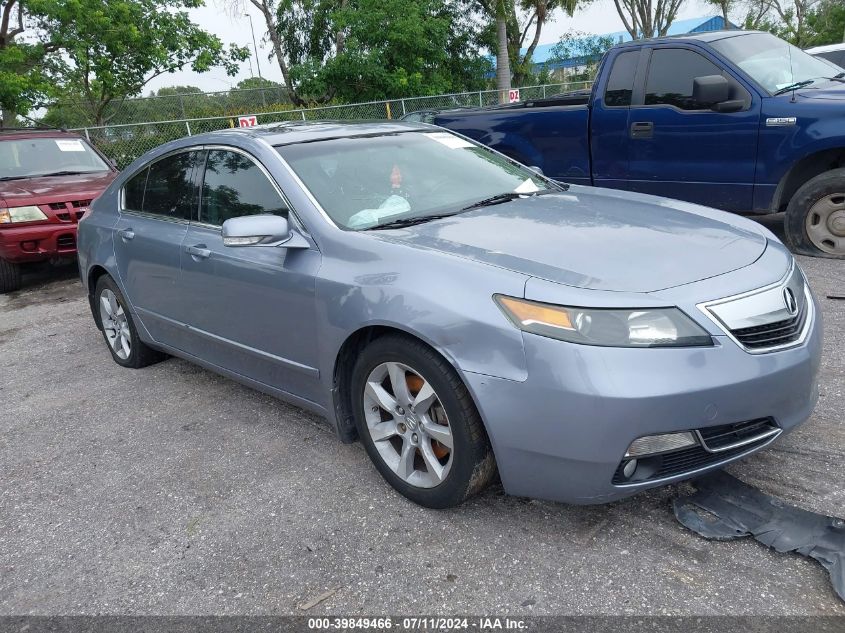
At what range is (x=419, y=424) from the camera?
2844mm

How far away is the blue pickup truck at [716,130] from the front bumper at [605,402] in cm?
392

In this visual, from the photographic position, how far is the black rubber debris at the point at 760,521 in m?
2.45

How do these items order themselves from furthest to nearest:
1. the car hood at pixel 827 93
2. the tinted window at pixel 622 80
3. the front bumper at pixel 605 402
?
1. the tinted window at pixel 622 80
2. the car hood at pixel 827 93
3. the front bumper at pixel 605 402

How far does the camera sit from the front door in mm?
3252

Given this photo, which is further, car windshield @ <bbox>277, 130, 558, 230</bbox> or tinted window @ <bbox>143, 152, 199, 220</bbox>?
tinted window @ <bbox>143, 152, 199, 220</bbox>

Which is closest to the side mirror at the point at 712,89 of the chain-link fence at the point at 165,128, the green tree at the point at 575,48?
the chain-link fence at the point at 165,128

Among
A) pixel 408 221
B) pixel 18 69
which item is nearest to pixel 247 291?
pixel 408 221

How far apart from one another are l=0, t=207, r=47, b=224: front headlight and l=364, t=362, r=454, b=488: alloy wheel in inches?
246

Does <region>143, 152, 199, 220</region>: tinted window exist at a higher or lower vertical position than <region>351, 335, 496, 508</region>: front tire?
higher

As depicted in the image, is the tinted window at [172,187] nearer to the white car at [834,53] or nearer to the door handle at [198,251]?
the door handle at [198,251]

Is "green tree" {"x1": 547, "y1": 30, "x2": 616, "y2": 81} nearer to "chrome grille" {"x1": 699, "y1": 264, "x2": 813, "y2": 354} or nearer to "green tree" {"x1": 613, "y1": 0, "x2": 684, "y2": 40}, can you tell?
"green tree" {"x1": 613, "y1": 0, "x2": 684, "y2": 40}

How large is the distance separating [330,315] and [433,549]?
1.03 meters

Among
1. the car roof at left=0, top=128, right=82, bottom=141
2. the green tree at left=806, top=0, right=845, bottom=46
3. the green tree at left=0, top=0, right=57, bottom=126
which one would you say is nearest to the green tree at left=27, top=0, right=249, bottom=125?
the green tree at left=0, top=0, right=57, bottom=126

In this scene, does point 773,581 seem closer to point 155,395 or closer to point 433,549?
point 433,549
